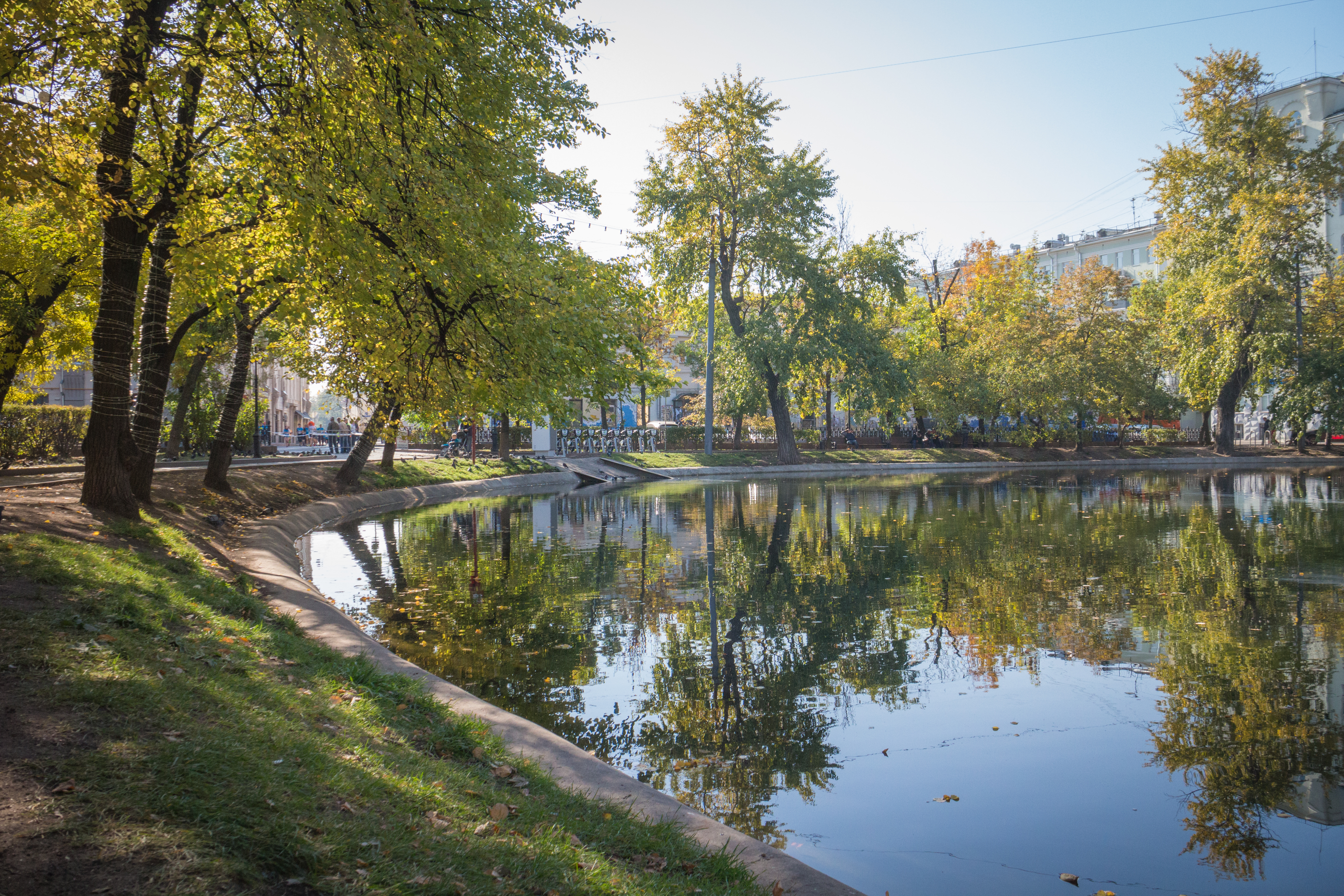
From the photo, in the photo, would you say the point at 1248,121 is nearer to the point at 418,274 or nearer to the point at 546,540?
the point at 546,540

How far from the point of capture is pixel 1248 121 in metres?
43.8

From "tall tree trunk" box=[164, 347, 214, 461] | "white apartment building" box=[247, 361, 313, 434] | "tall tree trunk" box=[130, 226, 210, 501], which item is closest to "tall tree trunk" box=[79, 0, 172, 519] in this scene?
"tall tree trunk" box=[130, 226, 210, 501]

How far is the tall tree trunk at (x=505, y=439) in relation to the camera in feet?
119

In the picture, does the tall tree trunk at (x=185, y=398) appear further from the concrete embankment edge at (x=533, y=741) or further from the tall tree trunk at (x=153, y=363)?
the concrete embankment edge at (x=533, y=741)

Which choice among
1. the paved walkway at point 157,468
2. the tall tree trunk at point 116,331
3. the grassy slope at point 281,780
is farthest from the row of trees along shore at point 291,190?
the grassy slope at point 281,780

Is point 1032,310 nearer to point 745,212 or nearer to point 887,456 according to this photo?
point 887,456

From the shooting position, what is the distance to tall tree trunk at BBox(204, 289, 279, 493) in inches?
693

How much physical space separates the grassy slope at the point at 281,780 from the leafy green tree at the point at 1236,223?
155ft

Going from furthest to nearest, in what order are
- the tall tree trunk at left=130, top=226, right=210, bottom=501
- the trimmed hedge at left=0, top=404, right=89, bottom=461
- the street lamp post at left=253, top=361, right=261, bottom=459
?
the street lamp post at left=253, top=361, right=261, bottom=459
the trimmed hedge at left=0, top=404, right=89, bottom=461
the tall tree trunk at left=130, top=226, right=210, bottom=501

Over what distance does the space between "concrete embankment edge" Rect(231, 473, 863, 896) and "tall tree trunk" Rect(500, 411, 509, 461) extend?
21.0 m

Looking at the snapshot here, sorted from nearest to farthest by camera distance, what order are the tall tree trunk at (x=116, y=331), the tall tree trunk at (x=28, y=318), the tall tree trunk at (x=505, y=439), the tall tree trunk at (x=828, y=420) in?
the tall tree trunk at (x=116, y=331) → the tall tree trunk at (x=28, y=318) → the tall tree trunk at (x=505, y=439) → the tall tree trunk at (x=828, y=420)

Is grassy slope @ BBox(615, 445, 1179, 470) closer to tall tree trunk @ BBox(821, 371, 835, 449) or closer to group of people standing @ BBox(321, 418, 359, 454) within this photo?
tall tree trunk @ BBox(821, 371, 835, 449)

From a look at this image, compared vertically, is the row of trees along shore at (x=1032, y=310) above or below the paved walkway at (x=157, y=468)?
above

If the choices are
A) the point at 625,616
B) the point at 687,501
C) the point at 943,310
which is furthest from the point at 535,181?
the point at 943,310
